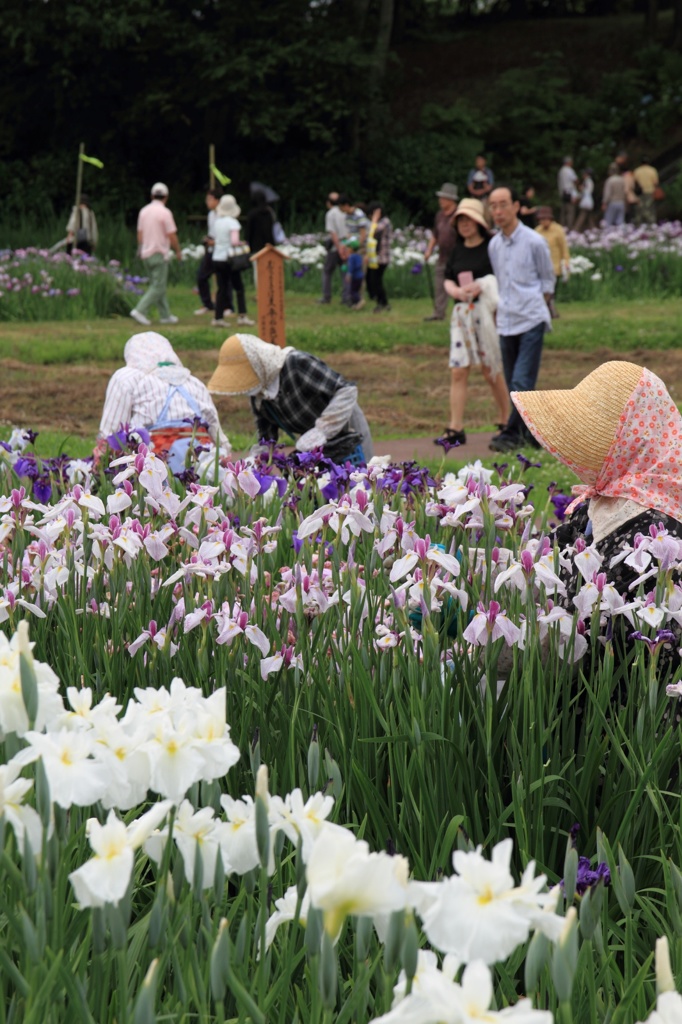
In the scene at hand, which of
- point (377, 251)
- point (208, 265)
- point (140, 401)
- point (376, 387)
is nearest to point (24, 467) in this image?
point (140, 401)

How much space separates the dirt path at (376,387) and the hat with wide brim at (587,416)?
586 centimetres

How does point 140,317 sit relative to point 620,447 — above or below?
below

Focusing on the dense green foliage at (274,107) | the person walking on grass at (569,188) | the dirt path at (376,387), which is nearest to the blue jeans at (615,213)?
the person walking on grass at (569,188)

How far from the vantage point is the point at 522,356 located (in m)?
8.45

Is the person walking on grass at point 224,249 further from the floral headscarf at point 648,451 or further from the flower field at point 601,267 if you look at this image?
the floral headscarf at point 648,451

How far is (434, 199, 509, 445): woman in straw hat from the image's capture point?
342 inches

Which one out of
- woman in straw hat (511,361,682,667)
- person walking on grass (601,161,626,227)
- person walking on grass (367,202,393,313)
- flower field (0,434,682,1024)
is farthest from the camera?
person walking on grass (601,161,626,227)

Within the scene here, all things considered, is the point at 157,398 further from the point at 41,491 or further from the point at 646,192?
the point at 646,192

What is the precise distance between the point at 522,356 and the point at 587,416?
221 inches

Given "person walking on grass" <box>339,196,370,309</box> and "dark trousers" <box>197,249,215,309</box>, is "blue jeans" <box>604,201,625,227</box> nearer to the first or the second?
"person walking on grass" <box>339,196,370,309</box>

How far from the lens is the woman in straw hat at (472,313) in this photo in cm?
870

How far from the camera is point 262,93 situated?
83.5 feet

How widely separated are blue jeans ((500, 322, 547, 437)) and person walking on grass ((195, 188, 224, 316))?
7.42m

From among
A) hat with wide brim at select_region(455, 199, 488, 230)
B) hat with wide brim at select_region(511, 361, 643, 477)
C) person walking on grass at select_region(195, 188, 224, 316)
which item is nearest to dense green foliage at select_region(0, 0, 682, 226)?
person walking on grass at select_region(195, 188, 224, 316)
